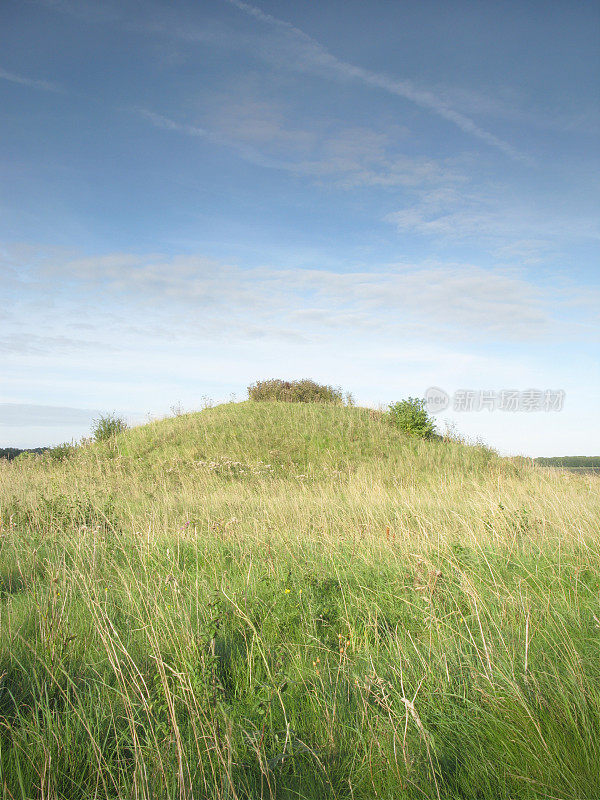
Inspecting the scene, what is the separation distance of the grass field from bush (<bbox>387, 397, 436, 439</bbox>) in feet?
40.8

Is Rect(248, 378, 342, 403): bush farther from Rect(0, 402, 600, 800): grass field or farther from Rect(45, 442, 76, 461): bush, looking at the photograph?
Rect(0, 402, 600, 800): grass field

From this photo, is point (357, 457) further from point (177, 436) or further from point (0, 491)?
point (0, 491)

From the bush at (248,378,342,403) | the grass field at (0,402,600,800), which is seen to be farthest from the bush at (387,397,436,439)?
the grass field at (0,402,600,800)

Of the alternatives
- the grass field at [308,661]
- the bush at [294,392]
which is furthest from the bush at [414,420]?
the grass field at [308,661]

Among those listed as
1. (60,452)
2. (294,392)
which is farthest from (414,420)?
(60,452)

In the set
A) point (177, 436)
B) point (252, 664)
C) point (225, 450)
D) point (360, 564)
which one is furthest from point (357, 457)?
point (252, 664)

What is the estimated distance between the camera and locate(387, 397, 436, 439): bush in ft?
63.2

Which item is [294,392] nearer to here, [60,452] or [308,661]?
[60,452]

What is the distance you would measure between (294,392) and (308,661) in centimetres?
2412

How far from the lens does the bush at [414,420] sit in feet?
63.2

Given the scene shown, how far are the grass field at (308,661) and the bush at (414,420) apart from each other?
12433 millimetres

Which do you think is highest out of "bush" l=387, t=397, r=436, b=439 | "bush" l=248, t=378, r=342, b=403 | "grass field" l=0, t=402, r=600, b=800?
"bush" l=248, t=378, r=342, b=403

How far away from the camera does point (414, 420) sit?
19.5 meters

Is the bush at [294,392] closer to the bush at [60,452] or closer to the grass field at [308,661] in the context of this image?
the bush at [60,452]
